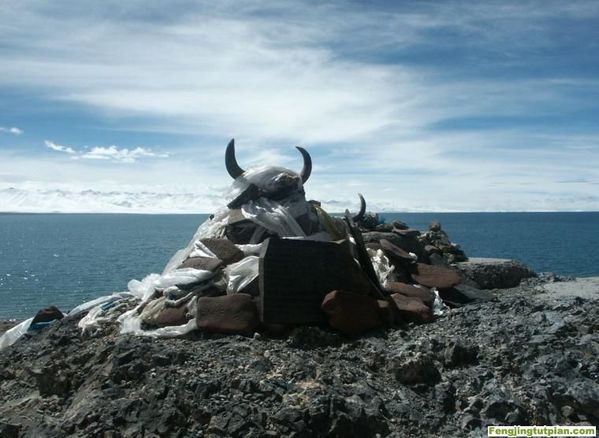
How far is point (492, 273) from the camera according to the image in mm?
12352

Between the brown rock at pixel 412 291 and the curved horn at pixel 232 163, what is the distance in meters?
3.22

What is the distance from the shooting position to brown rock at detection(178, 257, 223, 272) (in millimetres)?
8578

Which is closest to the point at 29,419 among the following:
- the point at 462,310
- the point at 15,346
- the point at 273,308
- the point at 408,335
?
the point at 273,308

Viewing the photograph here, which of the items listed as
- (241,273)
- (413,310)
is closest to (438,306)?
(413,310)

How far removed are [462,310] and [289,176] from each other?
3511 mm

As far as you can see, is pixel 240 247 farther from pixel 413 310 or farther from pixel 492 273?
pixel 492 273

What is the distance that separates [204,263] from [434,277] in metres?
3.49

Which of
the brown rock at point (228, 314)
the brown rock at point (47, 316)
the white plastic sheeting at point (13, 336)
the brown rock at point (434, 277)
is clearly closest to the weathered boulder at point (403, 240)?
the brown rock at point (434, 277)

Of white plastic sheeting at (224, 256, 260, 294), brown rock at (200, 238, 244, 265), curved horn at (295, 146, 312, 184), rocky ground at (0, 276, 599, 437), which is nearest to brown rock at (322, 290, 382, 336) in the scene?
rocky ground at (0, 276, 599, 437)

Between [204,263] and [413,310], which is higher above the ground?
[204,263]

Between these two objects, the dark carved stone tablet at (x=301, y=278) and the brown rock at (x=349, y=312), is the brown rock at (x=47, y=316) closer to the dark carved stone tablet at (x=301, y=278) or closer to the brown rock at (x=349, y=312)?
the dark carved stone tablet at (x=301, y=278)

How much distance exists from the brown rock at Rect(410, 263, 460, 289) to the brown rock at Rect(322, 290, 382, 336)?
225 cm

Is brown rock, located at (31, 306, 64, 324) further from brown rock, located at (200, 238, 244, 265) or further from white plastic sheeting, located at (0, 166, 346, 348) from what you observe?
brown rock, located at (200, 238, 244, 265)

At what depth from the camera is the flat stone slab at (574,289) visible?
10.0m
